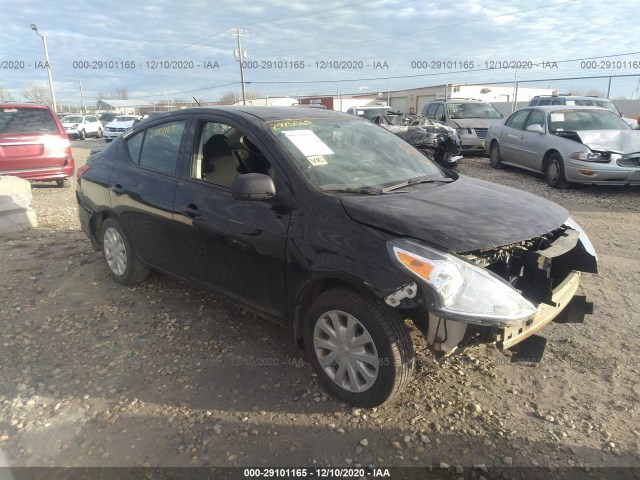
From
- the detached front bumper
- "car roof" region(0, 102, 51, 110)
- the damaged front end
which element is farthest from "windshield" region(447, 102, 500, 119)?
the detached front bumper

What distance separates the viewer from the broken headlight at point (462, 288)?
2.28 metres

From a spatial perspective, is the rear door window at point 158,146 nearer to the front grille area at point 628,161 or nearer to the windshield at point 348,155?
the windshield at point 348,155

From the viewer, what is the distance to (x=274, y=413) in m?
2.72

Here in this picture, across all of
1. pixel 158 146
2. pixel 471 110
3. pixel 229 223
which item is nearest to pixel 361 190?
pixel 229 223

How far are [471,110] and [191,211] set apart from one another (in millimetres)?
12962

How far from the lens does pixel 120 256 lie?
4.40m

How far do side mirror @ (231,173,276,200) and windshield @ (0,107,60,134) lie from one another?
8.15 meters

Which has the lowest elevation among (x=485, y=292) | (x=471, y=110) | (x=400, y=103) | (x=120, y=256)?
(x=120, y=256)

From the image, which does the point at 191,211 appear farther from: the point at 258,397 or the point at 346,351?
the point at 346,351

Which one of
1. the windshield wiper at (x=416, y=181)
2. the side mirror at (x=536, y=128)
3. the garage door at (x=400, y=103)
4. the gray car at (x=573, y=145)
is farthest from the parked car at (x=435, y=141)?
the garage door at (x=400, y=103)

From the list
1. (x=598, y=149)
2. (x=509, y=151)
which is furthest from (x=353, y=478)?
(x=509, y=151)

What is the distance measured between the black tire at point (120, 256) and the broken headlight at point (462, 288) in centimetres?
267

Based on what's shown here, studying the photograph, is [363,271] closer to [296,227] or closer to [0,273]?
[296,227]

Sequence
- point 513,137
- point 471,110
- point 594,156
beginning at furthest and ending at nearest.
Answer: point 471,110 < point 513,137 < point 594,156
